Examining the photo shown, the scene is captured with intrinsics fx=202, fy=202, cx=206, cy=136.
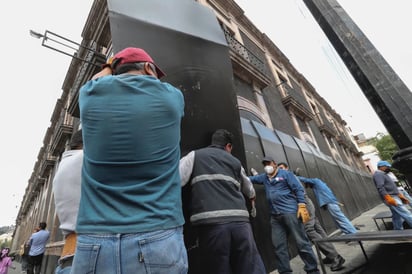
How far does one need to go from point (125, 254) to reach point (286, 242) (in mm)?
2939

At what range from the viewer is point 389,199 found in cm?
490

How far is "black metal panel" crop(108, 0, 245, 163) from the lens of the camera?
7.16 ft

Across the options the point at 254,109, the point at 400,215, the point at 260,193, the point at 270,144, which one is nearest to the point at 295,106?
the point at 254,109

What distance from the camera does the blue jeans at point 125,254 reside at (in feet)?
2.49

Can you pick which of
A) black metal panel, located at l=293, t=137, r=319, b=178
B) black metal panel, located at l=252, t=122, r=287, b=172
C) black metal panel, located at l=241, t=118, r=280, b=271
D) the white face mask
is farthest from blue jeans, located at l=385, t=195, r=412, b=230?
the white face mask

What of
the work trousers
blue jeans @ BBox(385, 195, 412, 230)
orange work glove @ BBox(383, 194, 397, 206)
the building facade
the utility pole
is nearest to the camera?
the work trousers

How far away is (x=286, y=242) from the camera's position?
302 centimetres

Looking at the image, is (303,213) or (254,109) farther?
(254,109)

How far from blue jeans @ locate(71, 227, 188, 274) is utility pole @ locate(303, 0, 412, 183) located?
199 centimetres

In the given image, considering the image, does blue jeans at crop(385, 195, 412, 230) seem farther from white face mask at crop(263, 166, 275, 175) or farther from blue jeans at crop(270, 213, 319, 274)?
white face mask at crop(263, 166, 275, 175)

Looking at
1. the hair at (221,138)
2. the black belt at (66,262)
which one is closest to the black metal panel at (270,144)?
the hair at (221,138)

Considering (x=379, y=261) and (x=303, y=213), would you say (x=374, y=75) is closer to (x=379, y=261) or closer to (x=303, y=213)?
(x=303, y=213)

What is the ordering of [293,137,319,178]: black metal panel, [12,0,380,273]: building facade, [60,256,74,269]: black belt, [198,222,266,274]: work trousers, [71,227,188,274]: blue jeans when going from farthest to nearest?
1. [293,137,319,178]: black metal panel
2. [12,0,380,273]: building facade
3. [198,222,266,274]: work trousers
4. [60,256,74,269]: black belt
5. [71,227,188,274]: blue jeans

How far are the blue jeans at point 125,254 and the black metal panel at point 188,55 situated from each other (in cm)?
130
